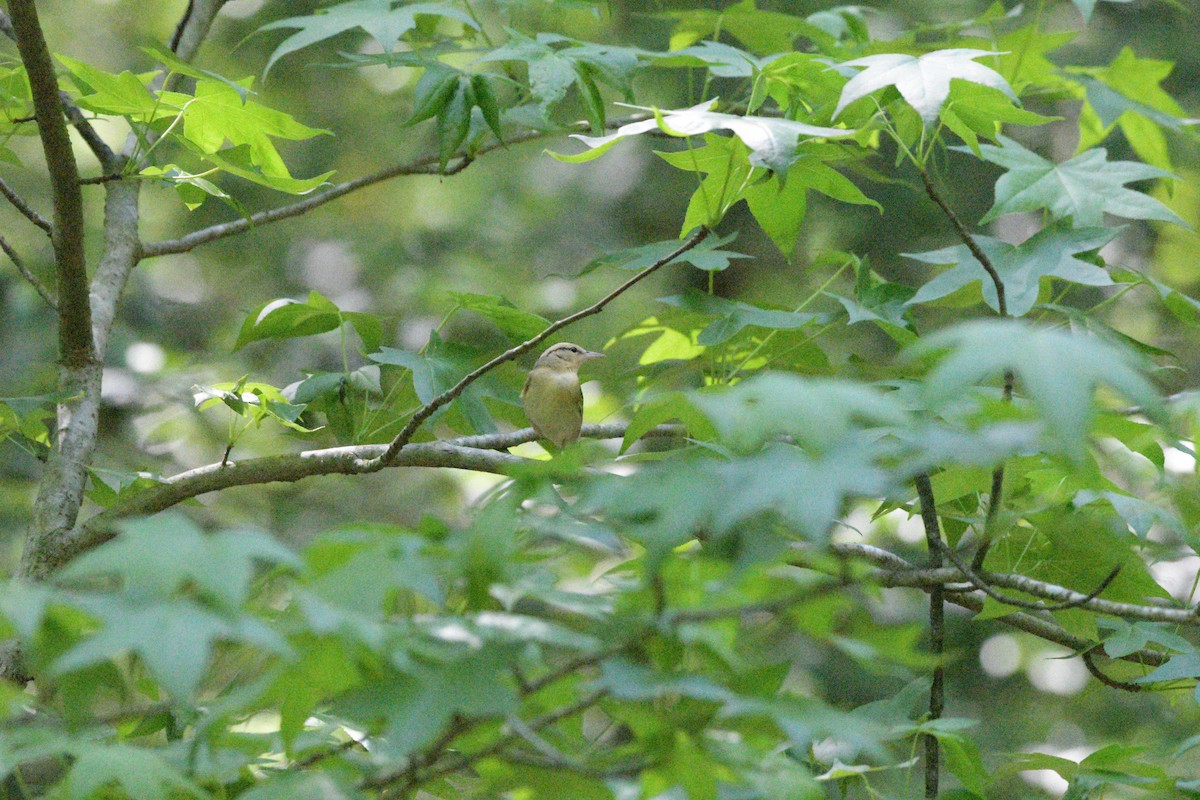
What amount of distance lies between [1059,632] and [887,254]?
321cm

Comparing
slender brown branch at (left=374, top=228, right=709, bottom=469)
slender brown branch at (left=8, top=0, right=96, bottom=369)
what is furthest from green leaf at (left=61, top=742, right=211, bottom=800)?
slender brown branch at (left=8, top=0, right=96, bottom=369)

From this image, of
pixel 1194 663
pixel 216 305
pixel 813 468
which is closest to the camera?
pixel 813 468

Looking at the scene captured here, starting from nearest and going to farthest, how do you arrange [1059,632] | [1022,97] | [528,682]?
[528,682], [1059,632], [1022,97]

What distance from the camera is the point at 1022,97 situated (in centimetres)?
238

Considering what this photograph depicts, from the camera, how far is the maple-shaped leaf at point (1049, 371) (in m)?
0.81

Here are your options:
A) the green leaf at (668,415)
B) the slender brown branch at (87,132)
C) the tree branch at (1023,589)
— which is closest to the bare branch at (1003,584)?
the tree branch at (1023,589)

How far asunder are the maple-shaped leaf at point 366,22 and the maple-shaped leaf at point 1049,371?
4.31 ft

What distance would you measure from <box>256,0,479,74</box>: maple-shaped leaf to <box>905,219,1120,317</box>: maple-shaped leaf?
3.14 feet

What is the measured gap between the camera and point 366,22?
6.36 feet

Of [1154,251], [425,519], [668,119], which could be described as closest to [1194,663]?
[668,119]

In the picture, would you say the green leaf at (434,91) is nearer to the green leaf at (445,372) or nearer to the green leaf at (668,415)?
the green leaf at (445,372)

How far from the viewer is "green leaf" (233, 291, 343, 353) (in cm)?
215

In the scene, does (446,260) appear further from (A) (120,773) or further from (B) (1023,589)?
(A) (120,773)

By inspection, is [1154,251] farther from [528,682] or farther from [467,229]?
Result: [528,682]
